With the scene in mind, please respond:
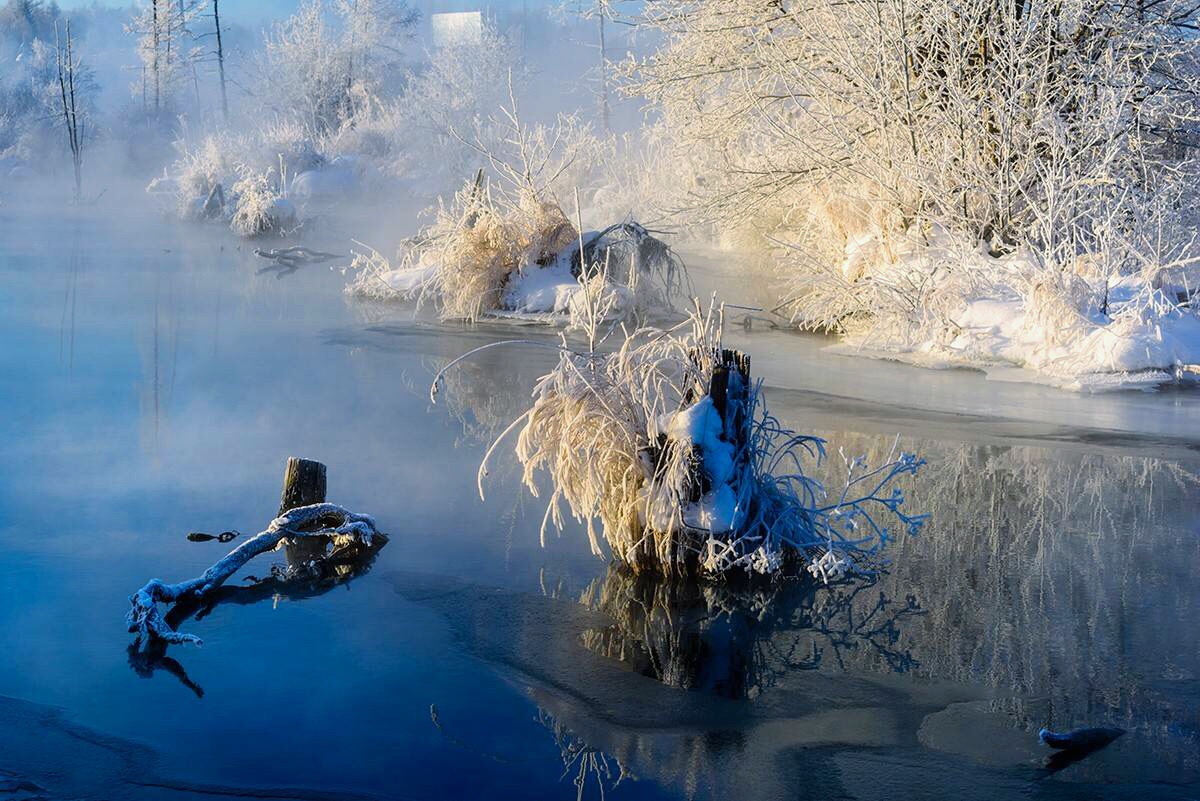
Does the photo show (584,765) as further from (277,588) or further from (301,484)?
(301,484)

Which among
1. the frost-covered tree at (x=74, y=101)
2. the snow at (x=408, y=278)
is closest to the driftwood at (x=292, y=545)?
the snow at (x=408, y=278)

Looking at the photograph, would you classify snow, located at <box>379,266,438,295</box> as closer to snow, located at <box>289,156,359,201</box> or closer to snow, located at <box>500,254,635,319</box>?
snow, located at <box>500,254,635,319</box>

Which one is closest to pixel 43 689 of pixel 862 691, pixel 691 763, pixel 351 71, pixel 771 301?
pixel 691 763

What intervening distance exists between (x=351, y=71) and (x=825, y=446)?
139 ft

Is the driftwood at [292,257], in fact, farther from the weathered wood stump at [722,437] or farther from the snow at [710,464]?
the snow at [710,464]

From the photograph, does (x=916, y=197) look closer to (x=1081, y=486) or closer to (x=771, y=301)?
(x=771, y=301)

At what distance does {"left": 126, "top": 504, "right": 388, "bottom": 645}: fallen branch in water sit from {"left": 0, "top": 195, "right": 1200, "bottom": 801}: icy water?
0.15 metres

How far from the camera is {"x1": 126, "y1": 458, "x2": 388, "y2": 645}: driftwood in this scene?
532 centimetres

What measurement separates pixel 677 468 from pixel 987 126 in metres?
9.08

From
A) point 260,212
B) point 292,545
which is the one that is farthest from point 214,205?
point 292,545

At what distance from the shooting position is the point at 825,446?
27.7 feet

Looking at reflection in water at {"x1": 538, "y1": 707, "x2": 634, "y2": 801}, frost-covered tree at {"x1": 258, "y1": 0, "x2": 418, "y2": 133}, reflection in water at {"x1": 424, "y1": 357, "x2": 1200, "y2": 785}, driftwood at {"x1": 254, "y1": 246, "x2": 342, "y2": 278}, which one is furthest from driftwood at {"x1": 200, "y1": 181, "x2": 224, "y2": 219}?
reflection in water at {"x1": 538, "y1": 707, "x2": 634, "y2": 801}

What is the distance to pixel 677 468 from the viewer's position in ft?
19.2

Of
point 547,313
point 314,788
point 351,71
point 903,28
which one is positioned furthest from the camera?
point 351,71
